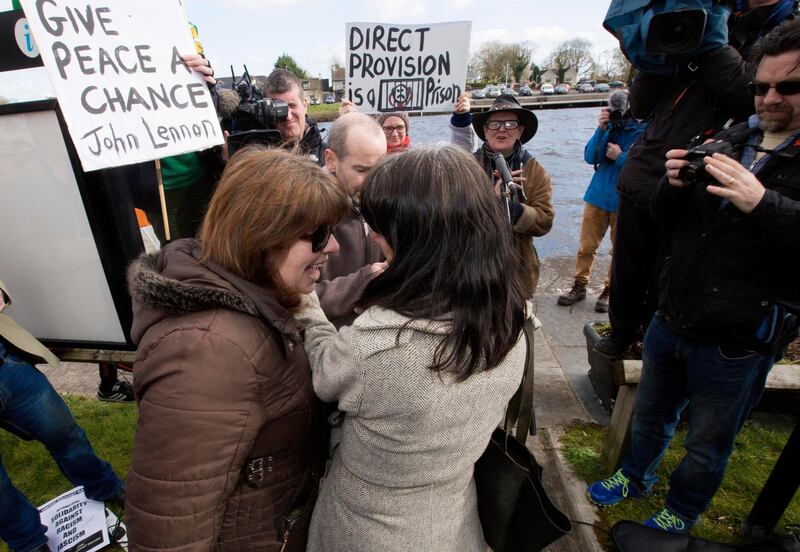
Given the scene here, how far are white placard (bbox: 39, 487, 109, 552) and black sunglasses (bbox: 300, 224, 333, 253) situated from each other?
2.06m

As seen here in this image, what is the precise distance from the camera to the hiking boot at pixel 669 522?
6.56ft

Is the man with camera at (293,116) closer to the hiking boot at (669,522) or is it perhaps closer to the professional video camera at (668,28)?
the professional video camera at (668,28)

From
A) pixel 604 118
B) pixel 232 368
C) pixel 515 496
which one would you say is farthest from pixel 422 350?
pixel 604 118

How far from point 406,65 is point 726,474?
10.5ft

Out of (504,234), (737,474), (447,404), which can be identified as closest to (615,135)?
(737,474)

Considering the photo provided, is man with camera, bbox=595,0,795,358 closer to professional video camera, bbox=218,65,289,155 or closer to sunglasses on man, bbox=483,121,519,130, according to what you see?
sunglasses on man, bbox=483,121,519,130

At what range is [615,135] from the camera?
4281mm

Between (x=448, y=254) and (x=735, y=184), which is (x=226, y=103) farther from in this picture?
(x=735, y=184)

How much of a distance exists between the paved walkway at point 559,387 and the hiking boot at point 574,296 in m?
0.06

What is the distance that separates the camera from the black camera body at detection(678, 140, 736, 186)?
5.40ft

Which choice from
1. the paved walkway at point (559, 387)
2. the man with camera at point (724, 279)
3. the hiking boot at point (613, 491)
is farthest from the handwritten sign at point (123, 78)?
the hiking boot at point (613, 491)

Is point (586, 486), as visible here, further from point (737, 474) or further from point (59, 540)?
point (59, 540)

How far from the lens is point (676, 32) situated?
1953 mm

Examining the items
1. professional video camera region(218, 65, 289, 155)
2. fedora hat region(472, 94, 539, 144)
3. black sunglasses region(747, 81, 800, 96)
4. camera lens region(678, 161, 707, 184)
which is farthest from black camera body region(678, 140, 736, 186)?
professional video camera region(218, 65, 289, 155)
